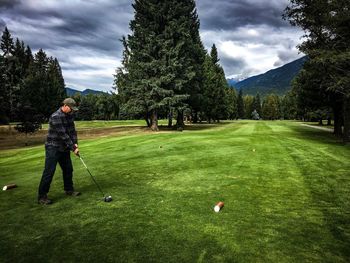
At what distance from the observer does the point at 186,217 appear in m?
6.50

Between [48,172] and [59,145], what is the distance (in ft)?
2.56

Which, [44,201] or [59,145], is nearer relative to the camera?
[44,201]

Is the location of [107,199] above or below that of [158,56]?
below

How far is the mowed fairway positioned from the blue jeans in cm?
39

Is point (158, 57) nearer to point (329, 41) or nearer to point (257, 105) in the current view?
point (329, 41)

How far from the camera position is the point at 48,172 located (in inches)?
316

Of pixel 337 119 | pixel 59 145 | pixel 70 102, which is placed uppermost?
pixel 70 102

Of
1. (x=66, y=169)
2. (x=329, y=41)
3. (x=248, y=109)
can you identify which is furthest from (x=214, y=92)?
(x=248, y=109)

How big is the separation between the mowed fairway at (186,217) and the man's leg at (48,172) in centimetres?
38

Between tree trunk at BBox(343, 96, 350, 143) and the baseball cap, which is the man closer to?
the baseball cap

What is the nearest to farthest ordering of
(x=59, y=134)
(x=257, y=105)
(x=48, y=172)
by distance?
(x=48, y=172), (x=59, y=134), (x=257, y=105)

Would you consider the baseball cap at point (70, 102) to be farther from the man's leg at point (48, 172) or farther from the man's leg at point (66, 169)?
the man's leg at point (66, 169)

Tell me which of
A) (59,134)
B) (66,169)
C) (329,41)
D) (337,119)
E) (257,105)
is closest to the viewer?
(59,134)

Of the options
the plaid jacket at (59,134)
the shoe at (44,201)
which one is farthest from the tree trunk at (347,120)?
the shoe at (44,201)
